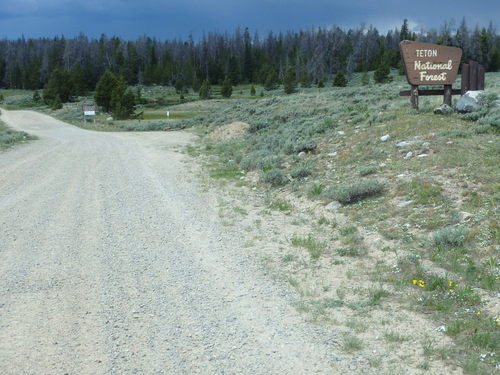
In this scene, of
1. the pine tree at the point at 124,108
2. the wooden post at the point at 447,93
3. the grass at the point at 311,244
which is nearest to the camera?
the grass at the point at 311,244

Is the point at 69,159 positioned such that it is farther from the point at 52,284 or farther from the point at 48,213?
the point at 52,284

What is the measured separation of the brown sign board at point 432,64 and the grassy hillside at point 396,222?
0.97 meters

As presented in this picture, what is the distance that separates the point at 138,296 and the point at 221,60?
13486 cm

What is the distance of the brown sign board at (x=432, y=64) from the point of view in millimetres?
14734

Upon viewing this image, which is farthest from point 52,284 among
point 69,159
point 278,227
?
point 69,159

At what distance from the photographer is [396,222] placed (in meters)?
7.93

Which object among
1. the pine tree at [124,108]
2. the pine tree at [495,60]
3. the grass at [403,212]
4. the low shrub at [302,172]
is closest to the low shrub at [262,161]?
the grass at [403,212]

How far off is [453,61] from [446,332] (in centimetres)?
1229

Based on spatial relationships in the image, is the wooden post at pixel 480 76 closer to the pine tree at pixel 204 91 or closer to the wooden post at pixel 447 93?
the wooden post at pixel 447 93

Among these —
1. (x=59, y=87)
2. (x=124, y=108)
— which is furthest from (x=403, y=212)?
(x=59, y=87)

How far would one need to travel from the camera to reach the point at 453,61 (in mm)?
14898

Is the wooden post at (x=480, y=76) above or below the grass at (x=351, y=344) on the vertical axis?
above

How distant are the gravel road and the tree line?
91.3 metres

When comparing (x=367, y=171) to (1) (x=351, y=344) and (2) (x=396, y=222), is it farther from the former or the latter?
(1) (x=351, y=344)
